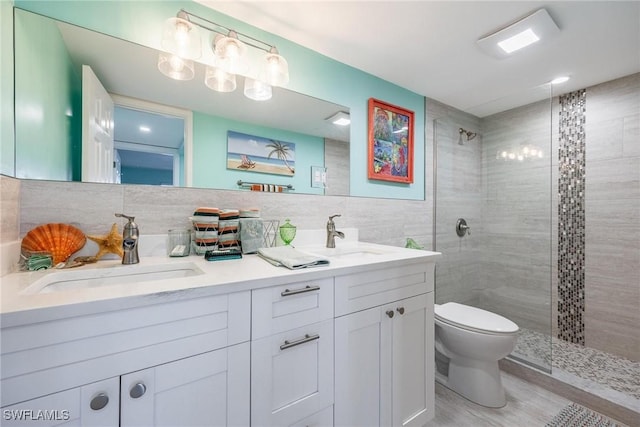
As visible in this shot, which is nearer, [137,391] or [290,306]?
[137,391]

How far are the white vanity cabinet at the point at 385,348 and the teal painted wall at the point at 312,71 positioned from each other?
835 millimetres

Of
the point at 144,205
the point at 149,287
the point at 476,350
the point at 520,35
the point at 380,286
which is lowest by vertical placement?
the point at 476,350

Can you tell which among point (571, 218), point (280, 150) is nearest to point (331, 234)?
point (280, 150)

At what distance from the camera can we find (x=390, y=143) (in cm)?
201

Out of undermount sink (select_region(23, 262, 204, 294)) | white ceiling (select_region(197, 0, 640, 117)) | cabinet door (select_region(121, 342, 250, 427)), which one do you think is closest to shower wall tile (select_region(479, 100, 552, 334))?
white ceiling (select_region(197, 0, 640, 117))

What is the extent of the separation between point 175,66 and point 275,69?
0.49 m

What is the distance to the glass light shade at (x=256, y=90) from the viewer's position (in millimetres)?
1402

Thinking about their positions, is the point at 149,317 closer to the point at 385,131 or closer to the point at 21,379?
the point at 21,379

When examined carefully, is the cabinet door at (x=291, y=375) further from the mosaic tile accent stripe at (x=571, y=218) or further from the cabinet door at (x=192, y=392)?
the mosaic tile accent stripe at (x=571, y=218)

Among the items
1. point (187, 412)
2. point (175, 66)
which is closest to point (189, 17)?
point (175, 66)

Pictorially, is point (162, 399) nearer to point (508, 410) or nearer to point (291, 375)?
point (291, 375)

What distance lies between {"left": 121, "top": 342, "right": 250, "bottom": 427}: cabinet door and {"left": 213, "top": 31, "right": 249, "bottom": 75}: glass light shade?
1.31m

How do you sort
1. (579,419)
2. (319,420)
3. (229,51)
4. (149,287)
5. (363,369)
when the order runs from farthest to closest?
(579,419), (229,51), (363,369), (319,420), (149,287)

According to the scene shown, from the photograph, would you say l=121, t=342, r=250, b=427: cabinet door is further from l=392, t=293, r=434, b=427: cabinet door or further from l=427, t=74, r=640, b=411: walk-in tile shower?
l=427, t=74, r=640, b=411: walk-in tile shower
